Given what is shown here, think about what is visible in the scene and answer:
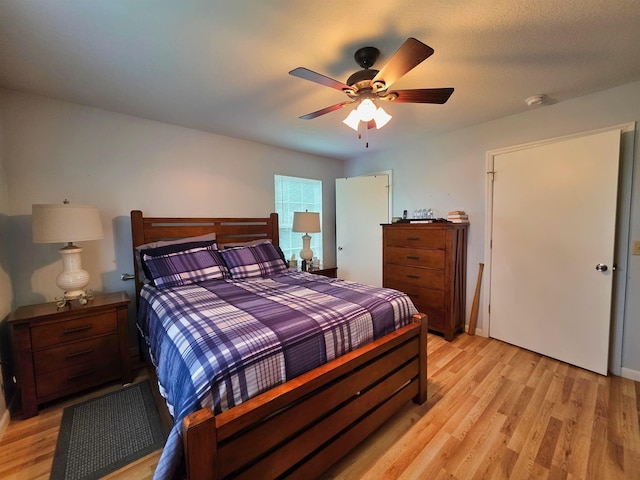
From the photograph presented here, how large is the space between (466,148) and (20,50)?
3680 millimetres

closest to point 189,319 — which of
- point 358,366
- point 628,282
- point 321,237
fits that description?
point 358,366

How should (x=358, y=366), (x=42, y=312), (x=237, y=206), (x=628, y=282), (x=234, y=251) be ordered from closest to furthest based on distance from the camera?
(x=358, y=366), (x=42, y=312), (x=628, y=282), (x=234, y=251), (x=237, y=206)

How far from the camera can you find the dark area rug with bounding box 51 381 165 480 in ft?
4.72

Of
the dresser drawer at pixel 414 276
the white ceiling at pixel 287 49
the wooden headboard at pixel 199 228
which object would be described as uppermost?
the white ceiling at pixel 287 49

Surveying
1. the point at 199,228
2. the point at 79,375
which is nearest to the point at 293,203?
the point at 199,228

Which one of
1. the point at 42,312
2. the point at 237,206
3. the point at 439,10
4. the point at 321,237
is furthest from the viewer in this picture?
the point at 321,237

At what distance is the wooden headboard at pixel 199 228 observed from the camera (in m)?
2.55

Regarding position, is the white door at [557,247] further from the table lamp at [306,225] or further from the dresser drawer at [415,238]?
the table lamp at [306,225]

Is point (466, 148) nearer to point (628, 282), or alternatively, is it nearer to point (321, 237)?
point (628, 282)

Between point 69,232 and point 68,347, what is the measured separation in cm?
81

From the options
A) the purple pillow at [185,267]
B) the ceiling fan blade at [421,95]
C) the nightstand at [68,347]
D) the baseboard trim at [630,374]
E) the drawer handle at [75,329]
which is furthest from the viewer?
the purple pillow at [185,267]

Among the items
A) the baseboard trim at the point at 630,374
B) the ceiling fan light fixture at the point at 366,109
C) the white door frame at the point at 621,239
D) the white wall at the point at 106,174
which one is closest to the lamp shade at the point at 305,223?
the white wall at the point at 106,174

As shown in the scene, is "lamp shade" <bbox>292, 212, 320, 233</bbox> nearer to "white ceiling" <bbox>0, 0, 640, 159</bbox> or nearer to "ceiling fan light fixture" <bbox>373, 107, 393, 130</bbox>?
"white ceiling" <bbox>0, 0, 640, 159</bbox>

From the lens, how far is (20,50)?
1596 millimetres
